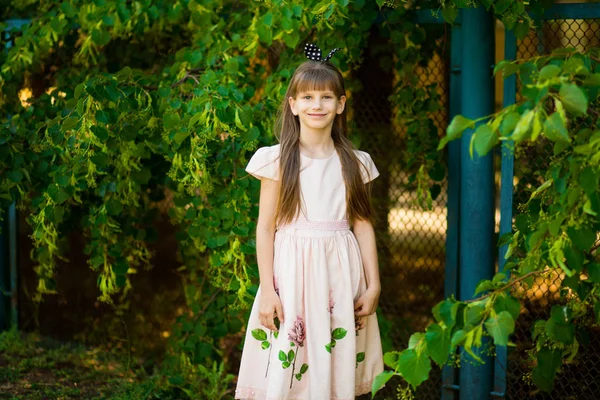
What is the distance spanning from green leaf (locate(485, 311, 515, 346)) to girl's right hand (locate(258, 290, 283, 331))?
0.91 metres

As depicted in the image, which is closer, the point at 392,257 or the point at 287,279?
the point at 287,279

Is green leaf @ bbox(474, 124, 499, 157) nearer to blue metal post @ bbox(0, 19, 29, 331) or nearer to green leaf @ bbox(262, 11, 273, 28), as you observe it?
green leaf @ bbox(262, 11, 273, 28)

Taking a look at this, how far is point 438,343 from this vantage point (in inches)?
74.9

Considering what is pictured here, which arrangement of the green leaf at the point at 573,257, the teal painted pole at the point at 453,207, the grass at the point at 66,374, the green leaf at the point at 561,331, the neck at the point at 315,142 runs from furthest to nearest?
the grass at the point at 66,374
the teal painted pole at the point at 453,207
the neck at the point at 315,142
the green leaf at the point at 561,331
the green leaf at the point at 573,257

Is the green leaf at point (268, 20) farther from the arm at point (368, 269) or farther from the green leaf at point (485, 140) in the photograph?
the green leaf at point (485, 140)

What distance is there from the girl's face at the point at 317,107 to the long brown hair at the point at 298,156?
0.02m

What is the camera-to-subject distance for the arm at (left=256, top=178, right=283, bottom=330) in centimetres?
265

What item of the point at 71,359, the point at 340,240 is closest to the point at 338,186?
the point at 340,240

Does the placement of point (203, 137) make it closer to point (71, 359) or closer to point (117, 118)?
point (117, 118)

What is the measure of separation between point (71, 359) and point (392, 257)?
5.55ft

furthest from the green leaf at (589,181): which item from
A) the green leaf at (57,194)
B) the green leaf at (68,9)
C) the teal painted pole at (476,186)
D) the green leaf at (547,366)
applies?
the green leaf at (68,9)

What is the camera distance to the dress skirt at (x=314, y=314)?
2623 mm

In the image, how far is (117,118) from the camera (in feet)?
9.96

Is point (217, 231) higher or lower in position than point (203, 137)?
lower
